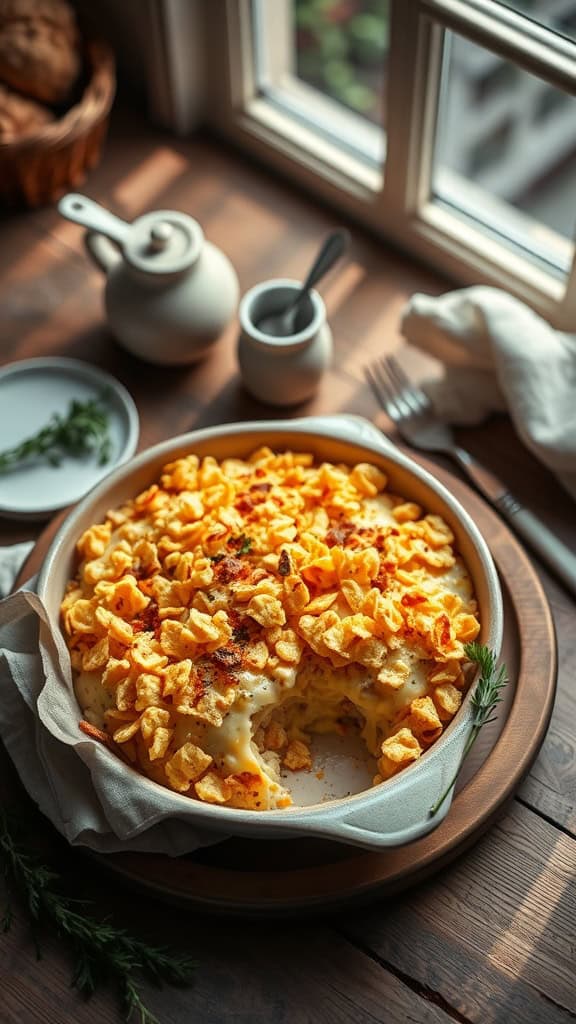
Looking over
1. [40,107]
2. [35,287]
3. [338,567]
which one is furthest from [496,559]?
[40,107]

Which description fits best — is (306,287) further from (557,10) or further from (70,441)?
(557,10)

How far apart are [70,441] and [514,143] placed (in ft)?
4.38

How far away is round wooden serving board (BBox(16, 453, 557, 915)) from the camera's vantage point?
1.04m

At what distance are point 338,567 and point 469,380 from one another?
0.39 meters

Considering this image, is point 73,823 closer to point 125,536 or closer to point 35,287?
point 125,536

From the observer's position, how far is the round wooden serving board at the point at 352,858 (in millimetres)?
1045

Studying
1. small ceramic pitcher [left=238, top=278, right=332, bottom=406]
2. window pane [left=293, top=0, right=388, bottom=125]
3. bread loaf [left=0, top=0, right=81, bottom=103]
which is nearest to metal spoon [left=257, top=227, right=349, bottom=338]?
small ceramic pitcher [left=238, top=278, right=332, bottom=406]

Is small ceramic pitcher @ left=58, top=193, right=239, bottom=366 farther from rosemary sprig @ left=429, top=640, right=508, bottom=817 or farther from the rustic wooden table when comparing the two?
rosemary sprig @ left=429, top=640, right=508, bottom=817

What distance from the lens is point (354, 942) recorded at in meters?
1.07

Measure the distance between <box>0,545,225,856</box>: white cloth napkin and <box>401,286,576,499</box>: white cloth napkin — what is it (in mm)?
562

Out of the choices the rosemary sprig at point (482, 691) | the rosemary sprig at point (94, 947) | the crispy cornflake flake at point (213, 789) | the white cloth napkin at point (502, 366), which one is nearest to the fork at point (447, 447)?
the white cloth napkin at point (502, 366)

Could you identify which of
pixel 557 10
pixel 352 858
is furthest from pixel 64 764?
pixel 557 10

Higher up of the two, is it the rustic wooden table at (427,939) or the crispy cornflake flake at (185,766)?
the crispy cornflake flake at (185,766)

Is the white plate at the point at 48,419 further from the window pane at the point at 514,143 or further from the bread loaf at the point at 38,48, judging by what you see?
the window pane at the point at 514,143
